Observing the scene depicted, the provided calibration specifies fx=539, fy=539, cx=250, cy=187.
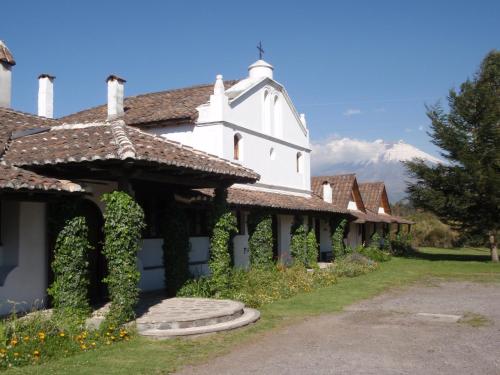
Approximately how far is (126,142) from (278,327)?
481 centimetres

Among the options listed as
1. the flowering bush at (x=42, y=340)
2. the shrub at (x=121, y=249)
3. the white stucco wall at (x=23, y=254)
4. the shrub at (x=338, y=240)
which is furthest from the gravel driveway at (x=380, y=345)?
the shrub at (x=338, y=240)

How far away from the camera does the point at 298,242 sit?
22.6 metres

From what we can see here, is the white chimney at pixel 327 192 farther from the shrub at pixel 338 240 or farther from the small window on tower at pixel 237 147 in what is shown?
the small window on tower at pixel 237 147

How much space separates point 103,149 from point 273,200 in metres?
11.5

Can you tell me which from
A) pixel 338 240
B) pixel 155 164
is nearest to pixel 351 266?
pixel 338 240

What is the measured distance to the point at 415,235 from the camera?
52.5 m

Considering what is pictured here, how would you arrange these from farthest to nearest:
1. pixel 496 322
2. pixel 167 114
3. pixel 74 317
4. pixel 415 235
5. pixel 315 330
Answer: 1. pixel 415 235
2. pixel 167 114
3. pixel 496 322
4. pixel 315 330
5. pixel 74 317

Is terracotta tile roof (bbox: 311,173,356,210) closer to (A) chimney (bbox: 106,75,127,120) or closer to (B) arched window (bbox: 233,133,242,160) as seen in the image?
(B) arched window (bbox: 233,133,242,160)

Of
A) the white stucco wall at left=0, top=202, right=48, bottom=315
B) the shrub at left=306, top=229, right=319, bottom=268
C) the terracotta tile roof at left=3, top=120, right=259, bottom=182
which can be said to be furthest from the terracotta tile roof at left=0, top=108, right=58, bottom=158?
the shrub at left=306, top=229, right=319, bottom=268

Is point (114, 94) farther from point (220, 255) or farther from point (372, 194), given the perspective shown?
point (372, 194)

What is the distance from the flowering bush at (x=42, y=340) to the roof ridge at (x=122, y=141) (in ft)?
10.1

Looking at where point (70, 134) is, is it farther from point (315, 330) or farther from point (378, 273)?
point (378, 273)

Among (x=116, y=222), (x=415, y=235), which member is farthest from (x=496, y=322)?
(x=415, y=235)

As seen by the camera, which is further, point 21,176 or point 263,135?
point 263,135
